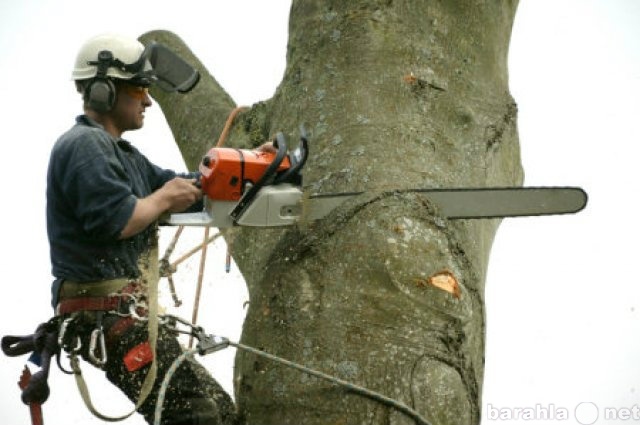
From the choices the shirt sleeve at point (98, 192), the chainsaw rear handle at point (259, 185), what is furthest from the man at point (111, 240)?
the chainsaw rear handle at point (259, 185)

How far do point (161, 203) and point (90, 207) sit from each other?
8.6 inches

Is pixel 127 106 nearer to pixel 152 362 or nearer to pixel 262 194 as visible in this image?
pixel 262 194

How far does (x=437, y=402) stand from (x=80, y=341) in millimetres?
1196

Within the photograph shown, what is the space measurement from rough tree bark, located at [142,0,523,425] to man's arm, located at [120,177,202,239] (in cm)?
34

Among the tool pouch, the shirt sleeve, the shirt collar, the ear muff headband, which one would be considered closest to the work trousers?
the tool pouch

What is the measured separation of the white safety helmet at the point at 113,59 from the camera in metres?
3.48

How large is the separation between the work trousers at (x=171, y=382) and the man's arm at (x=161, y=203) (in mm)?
340

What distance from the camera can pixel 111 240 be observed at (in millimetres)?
3254

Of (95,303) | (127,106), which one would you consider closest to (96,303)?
(95,303)

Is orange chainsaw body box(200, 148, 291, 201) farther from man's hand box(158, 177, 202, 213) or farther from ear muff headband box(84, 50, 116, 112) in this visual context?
ear muff headband box(84, 50, 116, 112)

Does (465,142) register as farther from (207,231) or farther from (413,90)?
(207,231)

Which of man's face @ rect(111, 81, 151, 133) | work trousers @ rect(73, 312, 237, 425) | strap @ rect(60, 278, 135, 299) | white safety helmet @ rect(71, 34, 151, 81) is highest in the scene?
white safety helmet @ rect(71, 34, 151, 81)

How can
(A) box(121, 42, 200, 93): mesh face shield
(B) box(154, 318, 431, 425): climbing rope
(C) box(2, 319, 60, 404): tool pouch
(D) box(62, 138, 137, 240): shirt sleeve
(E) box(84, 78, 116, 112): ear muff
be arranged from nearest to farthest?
(B) box(154, 318, 431, 425): climbing rope → (D) box(62, 138, 137, 240): shirt sleeve → (C) box(2, 319, 60, 404): tool pouch → (E) box(84, 78, 116, 112): ear muff → (A) box(121, 42, 200, 93): mesh face shield

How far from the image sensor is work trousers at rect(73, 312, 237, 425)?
3.17 m
